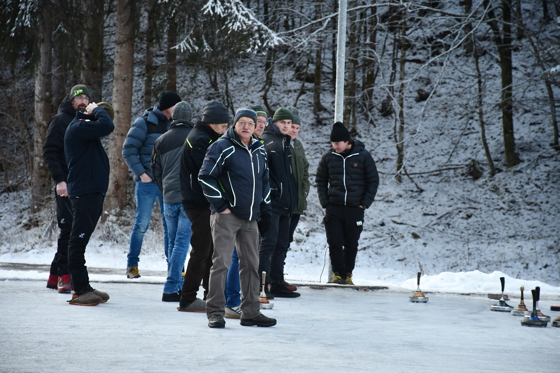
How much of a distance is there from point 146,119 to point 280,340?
4484 mm

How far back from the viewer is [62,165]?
23.9ft

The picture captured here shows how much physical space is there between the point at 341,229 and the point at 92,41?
9654mm

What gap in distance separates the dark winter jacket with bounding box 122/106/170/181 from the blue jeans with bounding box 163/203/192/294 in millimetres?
1324

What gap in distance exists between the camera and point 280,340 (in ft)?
16.9

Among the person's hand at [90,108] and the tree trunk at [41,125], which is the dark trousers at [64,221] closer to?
the person's hand at [90,108]

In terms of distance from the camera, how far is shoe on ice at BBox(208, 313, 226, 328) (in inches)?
219

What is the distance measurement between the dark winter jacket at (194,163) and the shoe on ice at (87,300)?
4.50 feet

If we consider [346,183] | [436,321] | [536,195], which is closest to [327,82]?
[536,195]

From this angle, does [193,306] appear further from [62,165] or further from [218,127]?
[62,165]

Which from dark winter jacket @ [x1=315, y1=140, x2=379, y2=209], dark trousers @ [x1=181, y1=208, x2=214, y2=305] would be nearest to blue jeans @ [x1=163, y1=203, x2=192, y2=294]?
dark trousers @ [x1=181, y1=208, x2=214, y2=305]

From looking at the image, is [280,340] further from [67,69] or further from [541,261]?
[67,69]

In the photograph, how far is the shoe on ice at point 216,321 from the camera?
5566 mm

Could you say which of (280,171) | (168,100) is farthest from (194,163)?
(168,100)

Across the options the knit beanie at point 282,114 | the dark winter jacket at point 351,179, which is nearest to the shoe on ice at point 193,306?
the knit beanie at point 282,114
